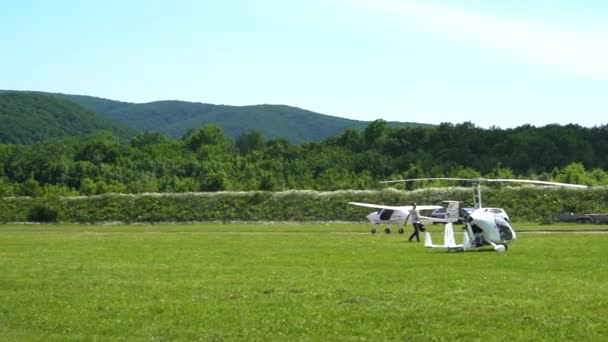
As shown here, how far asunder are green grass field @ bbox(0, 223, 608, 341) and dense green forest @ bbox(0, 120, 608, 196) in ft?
230

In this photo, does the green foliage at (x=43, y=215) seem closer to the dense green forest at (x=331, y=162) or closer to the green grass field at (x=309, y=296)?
the dense green forest at (x=331, y=162)

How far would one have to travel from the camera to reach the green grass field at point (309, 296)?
52.7 ft

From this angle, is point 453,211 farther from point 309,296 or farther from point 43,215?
point 43,215

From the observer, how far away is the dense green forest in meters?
111

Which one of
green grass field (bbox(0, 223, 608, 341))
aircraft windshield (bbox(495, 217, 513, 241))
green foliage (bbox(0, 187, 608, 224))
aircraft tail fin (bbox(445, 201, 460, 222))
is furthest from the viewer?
green foliage (bbox(0, 187, 608, 224))

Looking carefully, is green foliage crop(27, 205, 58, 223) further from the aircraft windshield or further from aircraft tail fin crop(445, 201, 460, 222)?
the aircraft windshield

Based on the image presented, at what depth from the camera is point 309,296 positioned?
2053cm

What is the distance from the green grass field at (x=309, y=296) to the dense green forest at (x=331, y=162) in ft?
230

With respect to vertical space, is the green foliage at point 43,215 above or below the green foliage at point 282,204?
below

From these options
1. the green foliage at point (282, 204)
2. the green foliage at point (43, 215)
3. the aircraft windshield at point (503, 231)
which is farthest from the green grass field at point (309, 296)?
the green foliage at point (43, 215)

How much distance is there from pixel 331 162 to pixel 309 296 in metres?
109

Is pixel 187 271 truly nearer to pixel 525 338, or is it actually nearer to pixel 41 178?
pixel 525 338

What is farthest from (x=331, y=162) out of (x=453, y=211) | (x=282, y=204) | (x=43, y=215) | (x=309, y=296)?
(x=309, y=296)

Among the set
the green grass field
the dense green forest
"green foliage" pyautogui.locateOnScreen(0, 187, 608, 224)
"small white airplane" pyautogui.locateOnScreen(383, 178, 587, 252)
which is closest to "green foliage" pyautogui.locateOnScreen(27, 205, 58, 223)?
"green foliage" pyautogui.locateOnScreen(0, 187, 608, 224)
